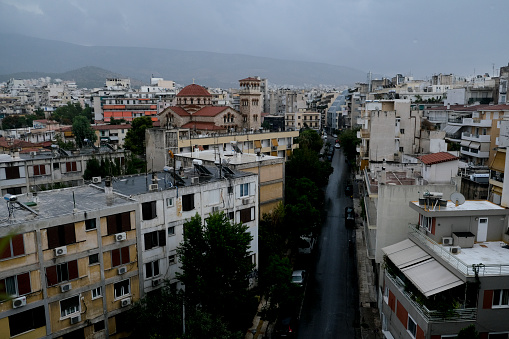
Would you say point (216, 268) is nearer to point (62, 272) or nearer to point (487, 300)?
point (62, 272)

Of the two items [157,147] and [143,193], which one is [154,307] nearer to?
[143,193]

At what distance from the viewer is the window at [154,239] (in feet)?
52.8

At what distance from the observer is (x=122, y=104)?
83938 millimetres

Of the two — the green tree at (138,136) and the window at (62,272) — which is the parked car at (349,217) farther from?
the green tree at (138,136)

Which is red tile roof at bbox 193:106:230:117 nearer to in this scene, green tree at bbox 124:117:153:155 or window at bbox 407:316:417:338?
green tree at bbox 124:117:153:155

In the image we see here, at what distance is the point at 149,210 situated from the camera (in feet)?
52.6

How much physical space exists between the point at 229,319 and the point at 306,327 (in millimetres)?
4797

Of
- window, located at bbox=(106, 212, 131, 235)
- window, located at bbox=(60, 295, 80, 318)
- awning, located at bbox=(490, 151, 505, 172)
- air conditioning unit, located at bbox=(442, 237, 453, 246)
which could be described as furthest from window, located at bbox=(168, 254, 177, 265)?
awning, located at bbox=(490, 151, 505, 172)

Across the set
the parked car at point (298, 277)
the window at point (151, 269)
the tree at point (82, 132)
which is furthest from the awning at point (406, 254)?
the tree at point (82, 132)

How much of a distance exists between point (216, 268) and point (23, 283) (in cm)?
592

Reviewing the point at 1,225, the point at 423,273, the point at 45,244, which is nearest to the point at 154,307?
the point at 45,244

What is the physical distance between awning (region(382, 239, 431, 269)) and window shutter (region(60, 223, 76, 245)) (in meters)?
10.6

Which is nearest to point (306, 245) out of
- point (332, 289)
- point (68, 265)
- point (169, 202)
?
point (332, 289)

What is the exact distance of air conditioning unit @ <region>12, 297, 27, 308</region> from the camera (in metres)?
12.4
